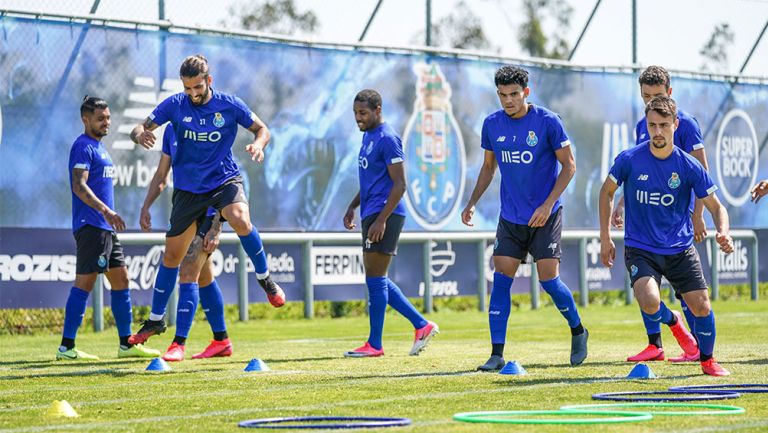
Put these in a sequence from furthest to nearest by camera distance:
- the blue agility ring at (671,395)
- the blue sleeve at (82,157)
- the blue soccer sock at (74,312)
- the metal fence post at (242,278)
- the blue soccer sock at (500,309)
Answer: the metal fence post at (242,278)
the blue soccer sock at (74,312)
the blue sleeve at (82,157)
the blue soccer sock at (500,309)
the blue agility ring at (671,395)

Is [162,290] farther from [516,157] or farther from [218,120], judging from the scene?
[516,157]

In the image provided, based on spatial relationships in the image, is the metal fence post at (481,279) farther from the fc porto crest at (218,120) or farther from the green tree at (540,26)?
the green tree at (540,26)

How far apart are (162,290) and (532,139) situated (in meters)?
3.08

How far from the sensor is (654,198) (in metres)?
9.59

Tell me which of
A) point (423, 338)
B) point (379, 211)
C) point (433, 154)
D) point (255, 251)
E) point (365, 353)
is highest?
point (433, 154)

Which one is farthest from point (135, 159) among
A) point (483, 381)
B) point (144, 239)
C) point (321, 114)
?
point (483, 381)

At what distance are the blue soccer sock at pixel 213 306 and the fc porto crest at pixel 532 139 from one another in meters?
2.96

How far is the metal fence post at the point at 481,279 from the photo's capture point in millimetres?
19625

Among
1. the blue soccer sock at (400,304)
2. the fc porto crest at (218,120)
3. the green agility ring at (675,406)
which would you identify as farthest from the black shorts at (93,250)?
the green agility ring at (675,406)

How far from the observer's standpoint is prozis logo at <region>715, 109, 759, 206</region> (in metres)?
23.5

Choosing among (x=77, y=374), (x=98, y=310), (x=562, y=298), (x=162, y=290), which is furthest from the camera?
(x=98, y=310)

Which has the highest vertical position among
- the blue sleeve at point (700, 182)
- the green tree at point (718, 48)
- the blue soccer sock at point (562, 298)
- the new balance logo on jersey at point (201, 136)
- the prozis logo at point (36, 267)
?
the green tree at point (718, 48)

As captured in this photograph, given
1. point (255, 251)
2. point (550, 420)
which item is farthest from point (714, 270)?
point (550, 420)

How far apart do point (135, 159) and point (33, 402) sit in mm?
8387
